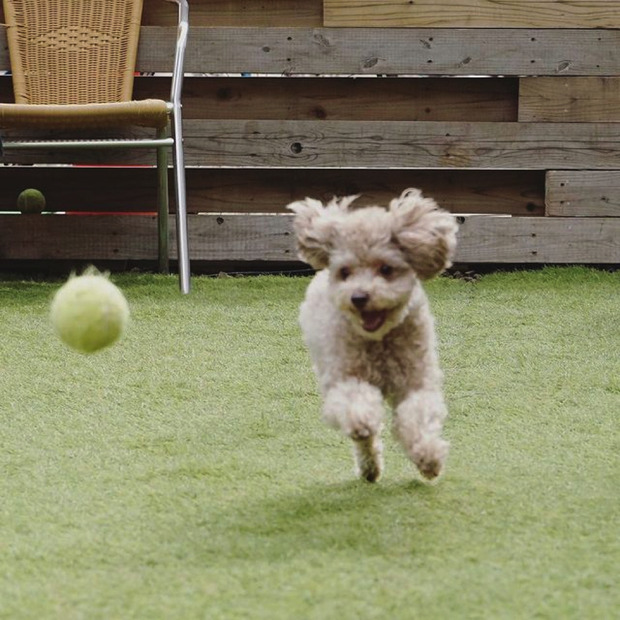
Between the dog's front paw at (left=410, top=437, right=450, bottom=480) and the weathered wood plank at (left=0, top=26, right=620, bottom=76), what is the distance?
9.01 ft

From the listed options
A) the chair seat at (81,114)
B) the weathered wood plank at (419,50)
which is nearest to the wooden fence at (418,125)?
the weathered wood plank at (419,50)

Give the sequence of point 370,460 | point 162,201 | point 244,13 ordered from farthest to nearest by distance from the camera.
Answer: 1. point 244,13
2. point 162,201
3. point 370,460

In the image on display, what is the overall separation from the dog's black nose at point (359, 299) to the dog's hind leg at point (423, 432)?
0.21 m

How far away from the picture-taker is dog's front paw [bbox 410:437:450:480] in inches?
76.4

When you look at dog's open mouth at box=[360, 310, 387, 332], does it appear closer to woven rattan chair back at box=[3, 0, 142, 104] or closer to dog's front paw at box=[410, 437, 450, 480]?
dog's front paw at box=[410, 437, 450, 480]

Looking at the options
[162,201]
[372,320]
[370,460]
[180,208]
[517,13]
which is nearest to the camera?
[372,320]

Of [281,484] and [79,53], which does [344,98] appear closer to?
[79,53]

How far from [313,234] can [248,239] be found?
244 cm

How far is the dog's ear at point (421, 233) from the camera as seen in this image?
A: 201 cm

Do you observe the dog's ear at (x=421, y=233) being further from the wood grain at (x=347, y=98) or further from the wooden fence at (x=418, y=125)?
the wood grain at (x=347, y=98)

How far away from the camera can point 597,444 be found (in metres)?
2.36

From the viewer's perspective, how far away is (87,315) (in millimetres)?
2113

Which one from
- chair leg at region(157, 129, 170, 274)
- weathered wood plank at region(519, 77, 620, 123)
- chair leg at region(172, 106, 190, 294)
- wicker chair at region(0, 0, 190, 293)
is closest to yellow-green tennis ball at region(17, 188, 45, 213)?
wicker chair at region(0, 0, 190, 293)

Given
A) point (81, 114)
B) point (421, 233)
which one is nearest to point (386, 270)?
point (421, 233)
